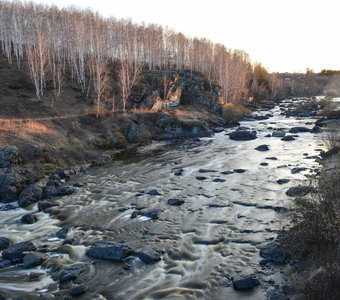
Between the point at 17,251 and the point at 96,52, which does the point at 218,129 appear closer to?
the point at 96,52

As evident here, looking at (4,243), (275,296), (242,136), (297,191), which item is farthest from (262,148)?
(275,296)

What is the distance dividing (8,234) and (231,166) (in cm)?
1962

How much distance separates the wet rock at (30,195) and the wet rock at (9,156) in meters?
4.49

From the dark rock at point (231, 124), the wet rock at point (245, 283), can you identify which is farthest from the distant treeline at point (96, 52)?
the wet rock at point (245, 283)

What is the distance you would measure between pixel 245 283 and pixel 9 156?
23.1m

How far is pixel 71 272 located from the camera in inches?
546

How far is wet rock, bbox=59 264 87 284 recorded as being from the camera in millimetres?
13477

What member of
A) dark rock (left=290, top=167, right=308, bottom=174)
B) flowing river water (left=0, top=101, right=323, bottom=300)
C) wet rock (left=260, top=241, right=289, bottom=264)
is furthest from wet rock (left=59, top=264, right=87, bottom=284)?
dark rock (left=290, top=167, right=308, bottom=174)

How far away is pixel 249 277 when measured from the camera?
12609 millimetres

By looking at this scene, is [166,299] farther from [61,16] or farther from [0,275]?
[61,16]

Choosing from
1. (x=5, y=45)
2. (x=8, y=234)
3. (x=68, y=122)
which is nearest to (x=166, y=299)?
(x=8, y=234)

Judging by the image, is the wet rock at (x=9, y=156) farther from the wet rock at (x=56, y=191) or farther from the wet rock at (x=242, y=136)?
the wet rock at (x=242, y=136)

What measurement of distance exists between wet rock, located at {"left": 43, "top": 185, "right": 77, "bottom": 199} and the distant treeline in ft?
86.9

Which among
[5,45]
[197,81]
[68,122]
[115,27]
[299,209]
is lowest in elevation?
[299,209]
